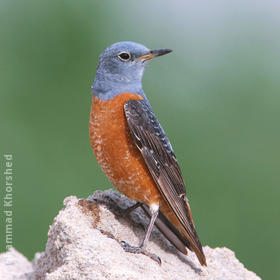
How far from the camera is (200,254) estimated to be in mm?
6055

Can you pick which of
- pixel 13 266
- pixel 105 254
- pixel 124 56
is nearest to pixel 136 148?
pixel 124 56

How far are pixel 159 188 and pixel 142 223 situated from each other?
73cm

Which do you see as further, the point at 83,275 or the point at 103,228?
the point at 103,228

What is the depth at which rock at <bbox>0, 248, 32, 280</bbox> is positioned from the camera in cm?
659

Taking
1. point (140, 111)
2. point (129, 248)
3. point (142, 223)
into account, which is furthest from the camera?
point (142, 223)

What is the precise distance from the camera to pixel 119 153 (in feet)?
18.7

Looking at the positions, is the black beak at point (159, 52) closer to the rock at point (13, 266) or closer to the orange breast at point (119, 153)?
the orange breast at point (119, 153)

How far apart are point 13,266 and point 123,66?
123 inches

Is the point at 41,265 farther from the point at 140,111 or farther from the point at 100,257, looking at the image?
the point at 140,111

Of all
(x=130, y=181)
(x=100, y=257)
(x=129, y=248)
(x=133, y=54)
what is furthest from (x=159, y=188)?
(x=133, y=54)

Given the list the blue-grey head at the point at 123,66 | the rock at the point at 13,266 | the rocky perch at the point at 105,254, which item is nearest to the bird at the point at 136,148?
the blue-grey head at the point at 123,66

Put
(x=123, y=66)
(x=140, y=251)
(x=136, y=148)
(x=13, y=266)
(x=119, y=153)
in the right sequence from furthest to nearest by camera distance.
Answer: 1. (x=13, y=266)
2. (x=123, y=66)
3. (x=136, y=148)
4. (x=119, y=153)
5. (x=140, y=251)

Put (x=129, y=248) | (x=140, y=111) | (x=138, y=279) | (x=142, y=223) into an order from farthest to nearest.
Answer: (x=142, y=223)
(x=140, y=111)
(x=129, y=248)
(x=138, y=279)

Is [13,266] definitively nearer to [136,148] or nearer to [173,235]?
[173,235]
